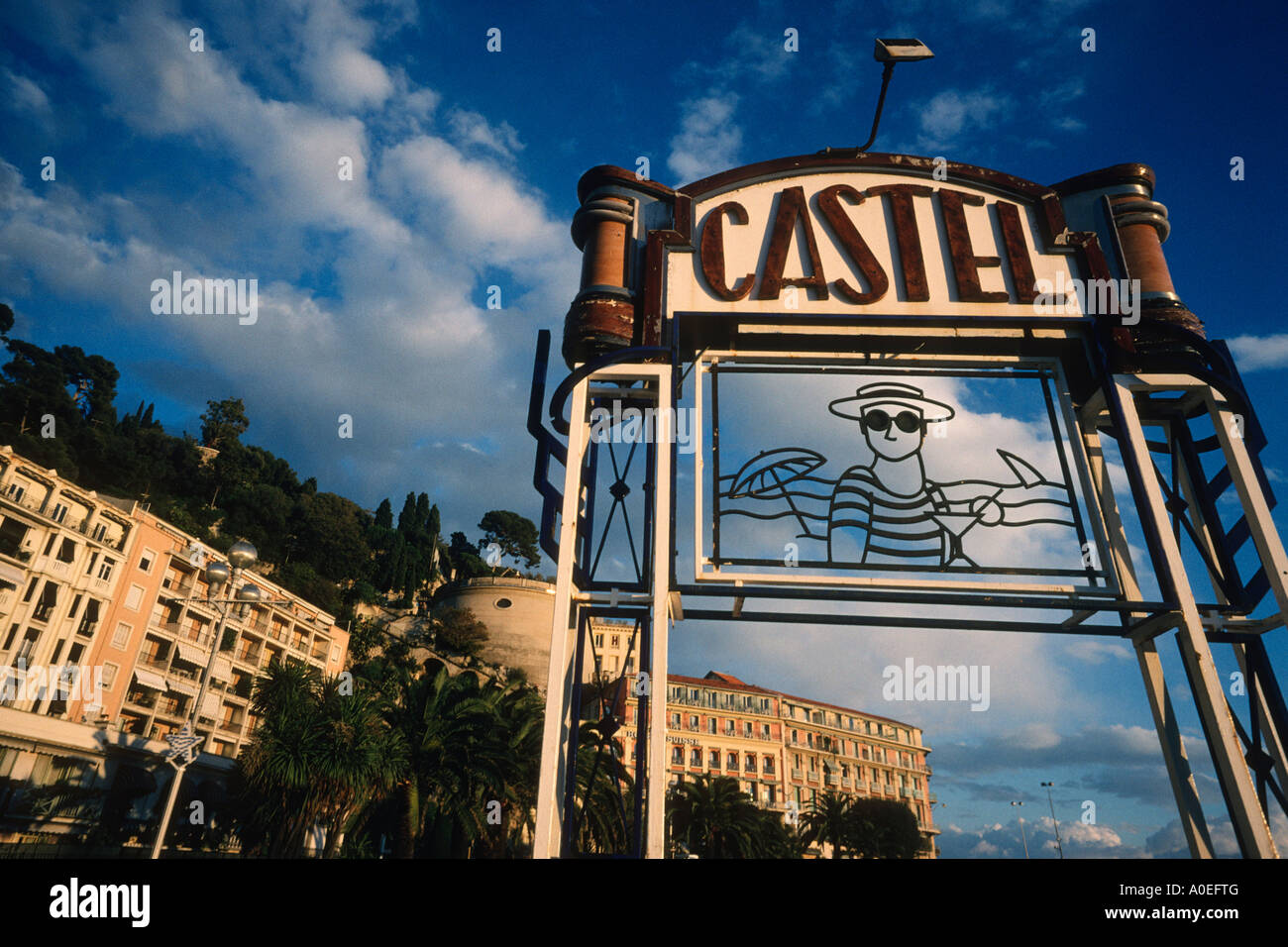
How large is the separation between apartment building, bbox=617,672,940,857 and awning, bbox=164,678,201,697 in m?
40.0

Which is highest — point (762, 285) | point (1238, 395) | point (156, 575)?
point (156, 575)

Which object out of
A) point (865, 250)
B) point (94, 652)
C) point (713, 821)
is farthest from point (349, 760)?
point (94, 652)

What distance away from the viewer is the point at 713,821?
135 feet

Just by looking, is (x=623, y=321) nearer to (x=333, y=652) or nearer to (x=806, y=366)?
(x=806, y=366)

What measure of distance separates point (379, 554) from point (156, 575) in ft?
141

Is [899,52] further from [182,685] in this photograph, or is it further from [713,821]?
[182,685]

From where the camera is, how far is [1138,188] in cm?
1241

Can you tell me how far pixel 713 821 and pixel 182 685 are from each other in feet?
112

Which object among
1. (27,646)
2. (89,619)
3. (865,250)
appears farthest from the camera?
(89,619)

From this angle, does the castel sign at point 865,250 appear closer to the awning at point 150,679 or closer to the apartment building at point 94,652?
the apartment building at point 94,652

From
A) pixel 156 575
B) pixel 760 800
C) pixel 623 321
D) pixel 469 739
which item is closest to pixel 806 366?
pixel 623 321

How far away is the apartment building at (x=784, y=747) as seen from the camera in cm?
7931
